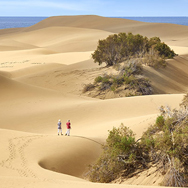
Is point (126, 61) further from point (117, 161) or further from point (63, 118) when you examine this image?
point (117, 161)

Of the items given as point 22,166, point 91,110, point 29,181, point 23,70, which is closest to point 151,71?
point 91,110

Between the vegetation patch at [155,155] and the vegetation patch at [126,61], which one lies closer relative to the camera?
the vegetation patch at [155,155]

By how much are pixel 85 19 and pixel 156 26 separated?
28.3 meters

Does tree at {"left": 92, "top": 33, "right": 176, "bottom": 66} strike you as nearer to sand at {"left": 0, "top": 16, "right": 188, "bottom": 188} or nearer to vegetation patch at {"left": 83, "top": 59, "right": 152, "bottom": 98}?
sand at {"left": 0, "top": 16, "right": 188, "bottom": 188}

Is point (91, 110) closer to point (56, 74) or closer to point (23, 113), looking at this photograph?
point (23, 113)

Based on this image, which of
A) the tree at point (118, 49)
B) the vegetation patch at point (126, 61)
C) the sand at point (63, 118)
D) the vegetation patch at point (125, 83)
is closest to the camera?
the sand at point (63, 118)

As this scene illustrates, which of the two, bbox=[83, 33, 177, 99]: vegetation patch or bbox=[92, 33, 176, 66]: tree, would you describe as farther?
bbox=[92, 33, 176, 66]: tree

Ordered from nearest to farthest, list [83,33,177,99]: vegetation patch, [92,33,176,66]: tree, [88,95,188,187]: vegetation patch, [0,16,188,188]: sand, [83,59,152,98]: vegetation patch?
1. [88,95,188,187]: vegetation patch
2. [0,16,188,188]: sand
3. [83,59,152,98]: vegetation patch
4. [83,33,177,99]: vegetation patch
5. [92,33,176,66]: tree

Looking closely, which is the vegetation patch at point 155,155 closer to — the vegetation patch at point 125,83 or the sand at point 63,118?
the sand at point 63,118

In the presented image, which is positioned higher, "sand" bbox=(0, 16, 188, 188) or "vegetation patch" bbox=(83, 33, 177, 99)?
"vegetation patch" bbox=(83, 33, 177, 99)

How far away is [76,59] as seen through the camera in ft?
129

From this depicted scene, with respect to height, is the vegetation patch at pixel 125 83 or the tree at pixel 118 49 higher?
the tree at pixel 118 49

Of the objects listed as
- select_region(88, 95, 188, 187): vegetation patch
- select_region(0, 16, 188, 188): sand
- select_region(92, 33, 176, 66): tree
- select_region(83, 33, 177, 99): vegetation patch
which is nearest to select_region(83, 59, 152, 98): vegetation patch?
select_region(83, 33, 177, 99): vegetation patch

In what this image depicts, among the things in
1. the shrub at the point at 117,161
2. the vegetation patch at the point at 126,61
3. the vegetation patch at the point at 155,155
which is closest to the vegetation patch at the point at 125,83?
the vegetation patch at the point at 126,61
